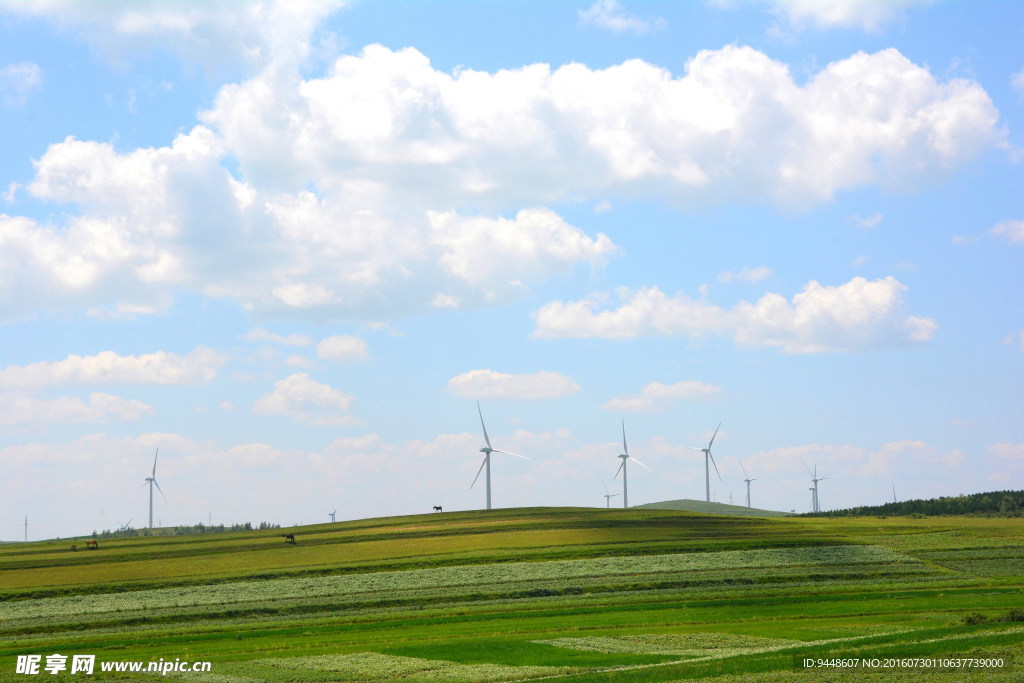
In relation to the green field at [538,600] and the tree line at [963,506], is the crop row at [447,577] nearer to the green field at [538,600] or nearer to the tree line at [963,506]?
the green field at [538,600]

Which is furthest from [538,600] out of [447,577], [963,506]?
[963,506]

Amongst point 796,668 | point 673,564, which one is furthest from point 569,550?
point 796,668

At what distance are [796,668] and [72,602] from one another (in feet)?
199

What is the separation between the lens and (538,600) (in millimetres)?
67938

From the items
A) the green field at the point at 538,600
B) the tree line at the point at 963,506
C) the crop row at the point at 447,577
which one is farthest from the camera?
the tree line at the point at 963,506

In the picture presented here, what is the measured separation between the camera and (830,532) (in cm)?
11000

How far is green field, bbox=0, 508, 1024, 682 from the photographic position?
4009 cm

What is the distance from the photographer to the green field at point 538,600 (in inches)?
1578

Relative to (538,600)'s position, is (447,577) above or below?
above

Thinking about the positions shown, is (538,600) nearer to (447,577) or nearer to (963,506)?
(447,577)

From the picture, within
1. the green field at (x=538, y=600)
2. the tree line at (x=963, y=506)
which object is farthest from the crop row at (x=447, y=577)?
the tree line at (x=963, y=506)

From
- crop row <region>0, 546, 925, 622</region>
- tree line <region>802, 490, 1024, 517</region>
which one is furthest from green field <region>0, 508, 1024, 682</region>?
tree line <region>802, 490, 1024, 517</region>

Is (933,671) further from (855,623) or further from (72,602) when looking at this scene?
(72,602)

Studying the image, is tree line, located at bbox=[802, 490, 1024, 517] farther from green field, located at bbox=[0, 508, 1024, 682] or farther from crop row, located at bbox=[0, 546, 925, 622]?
crop row, located at bbox=[0, 546, 925, 622]
